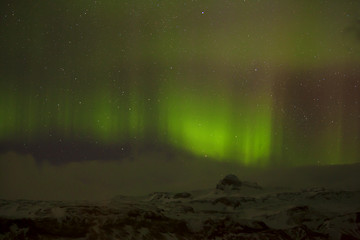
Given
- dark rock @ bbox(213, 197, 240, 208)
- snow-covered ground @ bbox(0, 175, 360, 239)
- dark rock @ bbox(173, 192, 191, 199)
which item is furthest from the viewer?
dark rock @ bbox(173, 192, 191, 199)

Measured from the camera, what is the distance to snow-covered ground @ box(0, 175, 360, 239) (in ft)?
56.1

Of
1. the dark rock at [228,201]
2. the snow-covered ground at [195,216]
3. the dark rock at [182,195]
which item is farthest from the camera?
the dark rock at [182,195]

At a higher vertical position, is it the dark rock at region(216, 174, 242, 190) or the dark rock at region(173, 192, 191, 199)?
the dark rock at region(216, 174, 242, 190)

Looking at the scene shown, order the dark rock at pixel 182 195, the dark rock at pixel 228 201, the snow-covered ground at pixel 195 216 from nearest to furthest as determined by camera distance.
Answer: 1. the snow-covered ground at pixel 195 216
2. the dark rock at pixel 228 201
3. the dark rock at pixel 182 195

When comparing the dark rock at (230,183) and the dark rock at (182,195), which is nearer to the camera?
the dark rock at (230,183)

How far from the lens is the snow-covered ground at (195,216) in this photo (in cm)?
1711

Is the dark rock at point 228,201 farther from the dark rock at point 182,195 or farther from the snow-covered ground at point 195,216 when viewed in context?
the dark rock at point 182,195

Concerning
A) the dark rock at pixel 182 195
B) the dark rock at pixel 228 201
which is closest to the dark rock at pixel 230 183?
the dark rock at pixel 228 201

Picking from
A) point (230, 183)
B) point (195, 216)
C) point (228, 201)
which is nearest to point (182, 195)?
point (228, 201)

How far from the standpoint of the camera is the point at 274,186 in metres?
22.4

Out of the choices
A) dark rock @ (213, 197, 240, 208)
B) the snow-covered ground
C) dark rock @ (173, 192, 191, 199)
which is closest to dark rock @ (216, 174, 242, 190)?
the snow-covered ground

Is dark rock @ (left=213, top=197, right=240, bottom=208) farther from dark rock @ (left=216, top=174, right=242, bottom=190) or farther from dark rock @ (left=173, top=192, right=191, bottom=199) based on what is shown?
dark rock @ (left=173, top=192, right=191, bottom=199)

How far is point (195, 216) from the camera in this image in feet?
64.0

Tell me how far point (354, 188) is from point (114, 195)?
1083 centimetres
